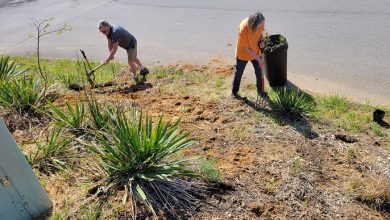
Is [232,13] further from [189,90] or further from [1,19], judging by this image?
[1,19]

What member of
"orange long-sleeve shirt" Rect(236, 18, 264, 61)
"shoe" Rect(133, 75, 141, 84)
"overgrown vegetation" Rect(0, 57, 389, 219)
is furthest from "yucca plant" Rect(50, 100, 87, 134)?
"shoe" Rect(133, 75, 141, 84)

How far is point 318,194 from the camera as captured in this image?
14.5 ft

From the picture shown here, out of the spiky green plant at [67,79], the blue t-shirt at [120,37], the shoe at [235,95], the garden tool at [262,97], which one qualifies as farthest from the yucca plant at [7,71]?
the garden tool at [262,97]

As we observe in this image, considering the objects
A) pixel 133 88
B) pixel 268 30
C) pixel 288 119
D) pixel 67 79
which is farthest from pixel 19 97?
pixel 268 30

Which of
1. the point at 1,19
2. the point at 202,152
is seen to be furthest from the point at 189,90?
the point at 1,19

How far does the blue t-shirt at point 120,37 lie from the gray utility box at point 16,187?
404 centimetres

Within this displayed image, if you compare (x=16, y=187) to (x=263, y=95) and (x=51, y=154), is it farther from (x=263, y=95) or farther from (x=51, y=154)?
(x=263, y=95)

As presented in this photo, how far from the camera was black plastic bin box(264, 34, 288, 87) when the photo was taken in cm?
702

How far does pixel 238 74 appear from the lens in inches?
267

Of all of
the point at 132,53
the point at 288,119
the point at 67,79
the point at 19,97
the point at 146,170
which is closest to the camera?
the point at 146,170

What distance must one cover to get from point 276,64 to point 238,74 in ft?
2.62

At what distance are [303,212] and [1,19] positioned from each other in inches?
577

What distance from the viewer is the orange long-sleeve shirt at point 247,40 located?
6.11 m

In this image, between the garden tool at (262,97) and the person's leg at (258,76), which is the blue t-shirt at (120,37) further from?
the garden tool at (262,97)
